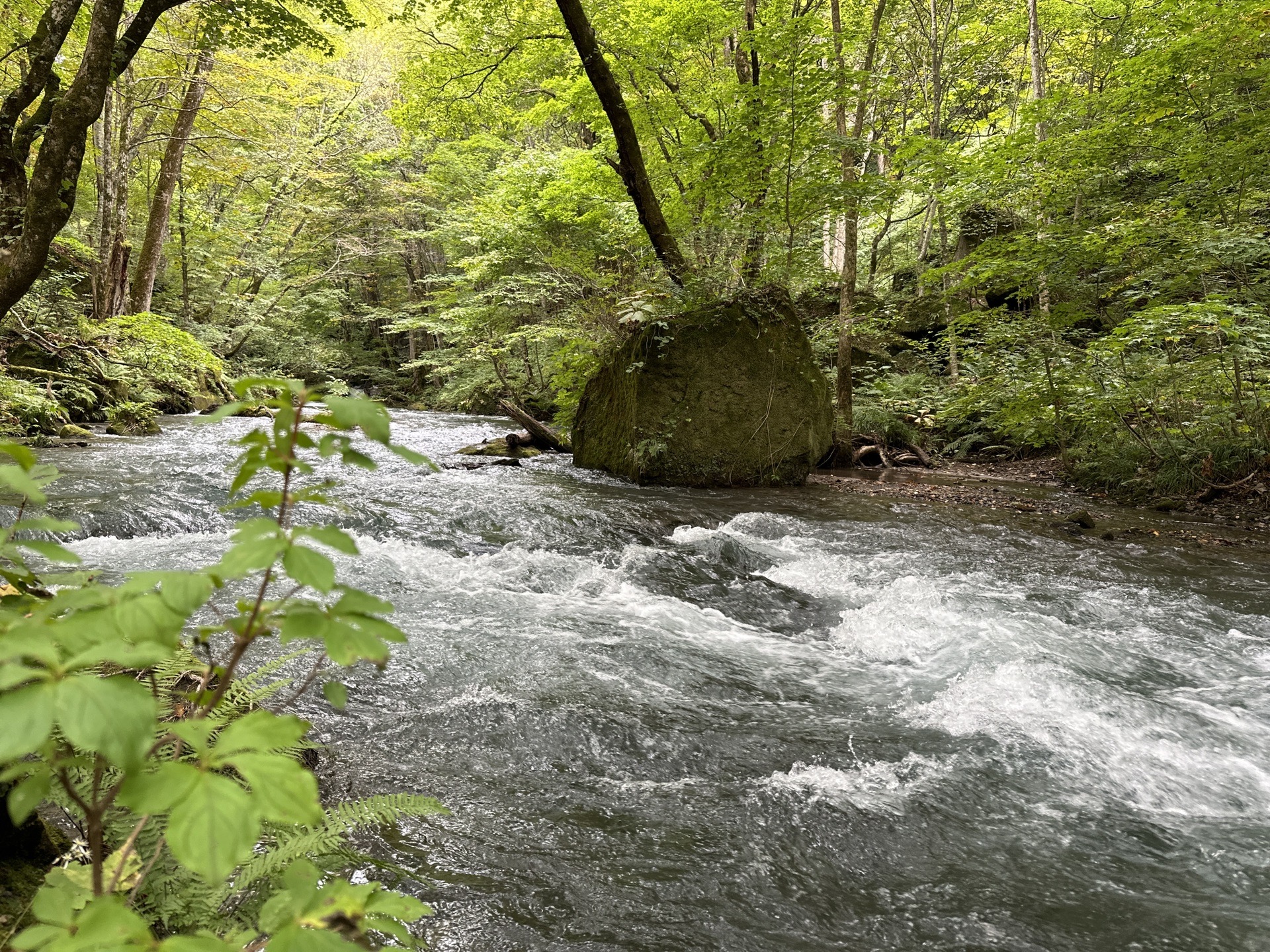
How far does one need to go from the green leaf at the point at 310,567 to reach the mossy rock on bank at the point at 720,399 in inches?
336

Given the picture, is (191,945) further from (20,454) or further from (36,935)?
(20,454)

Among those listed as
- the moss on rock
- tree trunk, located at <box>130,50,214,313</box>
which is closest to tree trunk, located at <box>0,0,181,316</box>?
the moss on rock

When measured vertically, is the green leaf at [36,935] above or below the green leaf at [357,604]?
below

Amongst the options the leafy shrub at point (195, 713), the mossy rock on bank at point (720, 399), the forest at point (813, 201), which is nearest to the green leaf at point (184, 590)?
the leafy shrub at point (195, 713)

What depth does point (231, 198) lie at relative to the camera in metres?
22.7

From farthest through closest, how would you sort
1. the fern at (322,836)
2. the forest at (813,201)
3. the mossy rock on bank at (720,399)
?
the mossy rock on bank at (720,399) < the forest at (813,201) < the fern at (322,836)

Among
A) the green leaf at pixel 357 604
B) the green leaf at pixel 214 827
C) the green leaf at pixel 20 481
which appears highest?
the green leaf at pixel 20 481

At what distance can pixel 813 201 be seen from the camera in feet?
31.3

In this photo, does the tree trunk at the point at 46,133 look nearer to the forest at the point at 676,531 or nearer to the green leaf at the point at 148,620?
the forest at the point at 676,531

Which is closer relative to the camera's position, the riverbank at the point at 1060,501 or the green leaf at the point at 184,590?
the green leaf at the point at 184,590

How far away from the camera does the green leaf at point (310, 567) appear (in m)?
0.85

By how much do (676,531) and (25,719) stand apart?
633 cm

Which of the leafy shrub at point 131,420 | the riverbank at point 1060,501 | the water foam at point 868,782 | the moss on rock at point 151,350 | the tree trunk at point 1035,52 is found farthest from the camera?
the tree trunk at point 1035,52

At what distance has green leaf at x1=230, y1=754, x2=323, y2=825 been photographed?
0.74m
